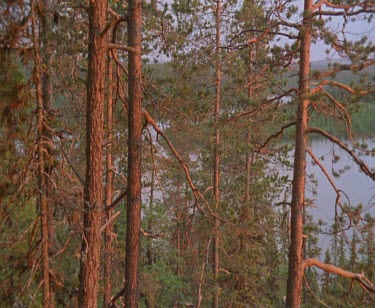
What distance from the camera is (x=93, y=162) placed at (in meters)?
4.64

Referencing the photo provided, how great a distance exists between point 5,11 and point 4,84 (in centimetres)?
64

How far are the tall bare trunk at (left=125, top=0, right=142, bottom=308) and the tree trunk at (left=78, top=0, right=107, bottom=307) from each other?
0.80m

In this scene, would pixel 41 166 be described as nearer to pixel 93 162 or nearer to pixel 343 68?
pixel 93 162

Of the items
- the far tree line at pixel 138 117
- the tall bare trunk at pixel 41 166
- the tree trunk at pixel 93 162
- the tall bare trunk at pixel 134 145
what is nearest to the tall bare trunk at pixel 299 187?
the far tree line at pixel 138 117

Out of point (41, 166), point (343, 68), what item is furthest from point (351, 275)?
point (41, 166)

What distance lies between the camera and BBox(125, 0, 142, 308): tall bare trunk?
211 inches

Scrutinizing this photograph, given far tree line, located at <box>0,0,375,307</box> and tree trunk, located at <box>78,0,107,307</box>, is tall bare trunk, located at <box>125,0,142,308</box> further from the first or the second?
tree trunk, located at <box>78,0,107,307</box>

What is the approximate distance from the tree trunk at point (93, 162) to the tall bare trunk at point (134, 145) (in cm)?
80

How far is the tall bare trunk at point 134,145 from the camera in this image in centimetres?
537

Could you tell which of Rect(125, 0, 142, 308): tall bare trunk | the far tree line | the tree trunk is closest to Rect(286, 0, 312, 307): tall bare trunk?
the far tree line

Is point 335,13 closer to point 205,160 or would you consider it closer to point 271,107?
point 271,107

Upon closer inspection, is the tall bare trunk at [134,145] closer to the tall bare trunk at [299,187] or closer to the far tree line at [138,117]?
the far tree line at [138,117]

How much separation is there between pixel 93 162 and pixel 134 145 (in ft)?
3.11

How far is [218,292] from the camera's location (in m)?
10.1
